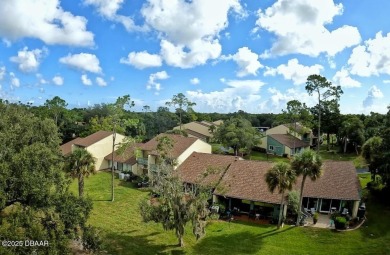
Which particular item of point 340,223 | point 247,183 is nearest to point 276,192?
point 247,183

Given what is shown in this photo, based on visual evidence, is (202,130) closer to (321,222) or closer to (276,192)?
(276,192)

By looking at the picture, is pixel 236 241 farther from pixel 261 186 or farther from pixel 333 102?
pixel 333 102

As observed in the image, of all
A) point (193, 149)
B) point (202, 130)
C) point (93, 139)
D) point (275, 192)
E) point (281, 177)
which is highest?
point (202, 130)

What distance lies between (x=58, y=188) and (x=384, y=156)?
116 feet

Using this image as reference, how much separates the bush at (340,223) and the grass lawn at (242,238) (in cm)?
89

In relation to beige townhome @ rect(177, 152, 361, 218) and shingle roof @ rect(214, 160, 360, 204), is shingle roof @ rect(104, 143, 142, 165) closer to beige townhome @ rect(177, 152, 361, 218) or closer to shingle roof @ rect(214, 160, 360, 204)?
beige townhome @ rect(177, 152, 361, 218)

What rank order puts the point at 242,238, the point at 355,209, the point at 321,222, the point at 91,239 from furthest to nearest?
the point at 321,222 → the point at 355,209 → the point at 242,238 → the point at 91,239

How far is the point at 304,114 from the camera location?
64.6m

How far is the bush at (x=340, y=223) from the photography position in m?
30.8

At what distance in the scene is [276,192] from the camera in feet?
114

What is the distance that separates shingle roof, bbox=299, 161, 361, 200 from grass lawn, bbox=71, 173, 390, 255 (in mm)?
3532

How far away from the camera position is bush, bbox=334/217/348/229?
3075cm

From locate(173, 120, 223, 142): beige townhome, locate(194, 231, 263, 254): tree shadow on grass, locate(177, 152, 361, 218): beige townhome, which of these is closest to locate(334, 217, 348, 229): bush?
locate(177, 152, 361, 218): beige townhome

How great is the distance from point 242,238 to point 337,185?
1381cm
